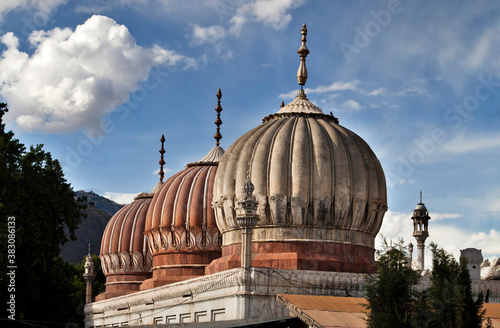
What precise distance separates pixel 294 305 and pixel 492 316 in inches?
281

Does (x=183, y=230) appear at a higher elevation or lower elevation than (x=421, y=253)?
higher

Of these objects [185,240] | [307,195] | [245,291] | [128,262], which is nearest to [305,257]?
[307,195]

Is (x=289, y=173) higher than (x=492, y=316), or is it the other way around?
(x=289, y=173)

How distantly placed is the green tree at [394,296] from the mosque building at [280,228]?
442cm

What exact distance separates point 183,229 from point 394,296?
1916 cm

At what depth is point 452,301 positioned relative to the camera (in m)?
21.4

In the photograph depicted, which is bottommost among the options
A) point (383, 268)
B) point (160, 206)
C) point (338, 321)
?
point (338, 321)

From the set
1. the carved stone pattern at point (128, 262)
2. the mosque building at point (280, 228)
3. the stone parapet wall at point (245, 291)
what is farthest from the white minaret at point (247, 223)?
the carved stone pattern at point (128, 262)

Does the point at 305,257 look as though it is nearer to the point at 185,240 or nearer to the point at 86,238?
the point at 185,240

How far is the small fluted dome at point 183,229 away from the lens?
3894 cm

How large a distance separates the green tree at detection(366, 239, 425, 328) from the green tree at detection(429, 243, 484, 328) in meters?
0.49

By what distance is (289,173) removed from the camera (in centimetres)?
3266

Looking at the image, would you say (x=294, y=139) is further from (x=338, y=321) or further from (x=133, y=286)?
(x=133, y=286)

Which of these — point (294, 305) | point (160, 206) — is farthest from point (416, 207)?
point (294, 305)
